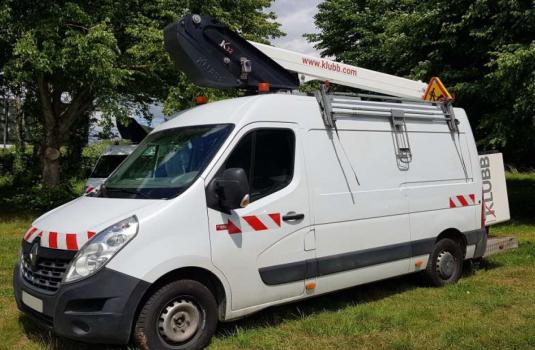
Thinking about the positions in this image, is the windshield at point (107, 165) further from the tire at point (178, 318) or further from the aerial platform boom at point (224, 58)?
the tire at point (178, 318)

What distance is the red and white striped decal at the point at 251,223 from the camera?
16.0ft

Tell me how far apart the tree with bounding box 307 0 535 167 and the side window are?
7.40m

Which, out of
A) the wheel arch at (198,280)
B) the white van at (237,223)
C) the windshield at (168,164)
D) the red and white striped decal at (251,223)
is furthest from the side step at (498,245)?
the windshield at (168,164)

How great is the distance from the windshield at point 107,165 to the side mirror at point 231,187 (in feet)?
34.7

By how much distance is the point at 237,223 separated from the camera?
4.93 metres

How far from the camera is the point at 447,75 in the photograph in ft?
43.2

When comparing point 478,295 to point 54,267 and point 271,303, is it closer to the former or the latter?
point 271,303

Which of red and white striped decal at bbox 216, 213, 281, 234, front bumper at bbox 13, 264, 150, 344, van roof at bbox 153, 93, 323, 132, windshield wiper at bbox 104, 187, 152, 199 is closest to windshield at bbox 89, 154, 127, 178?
van roof at bbox 153, 93, 323, 132

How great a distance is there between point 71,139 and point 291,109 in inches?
880

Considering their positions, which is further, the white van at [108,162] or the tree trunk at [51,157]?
the tree trunk at [51,157]

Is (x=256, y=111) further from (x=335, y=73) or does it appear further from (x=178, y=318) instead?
(x=335, y=73)

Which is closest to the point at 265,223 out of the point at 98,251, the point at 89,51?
the point at 98,251

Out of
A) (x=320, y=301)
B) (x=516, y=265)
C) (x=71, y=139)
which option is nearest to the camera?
(x=320, y=301)

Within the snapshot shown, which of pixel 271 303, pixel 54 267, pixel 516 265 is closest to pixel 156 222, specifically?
pixel 54 267
